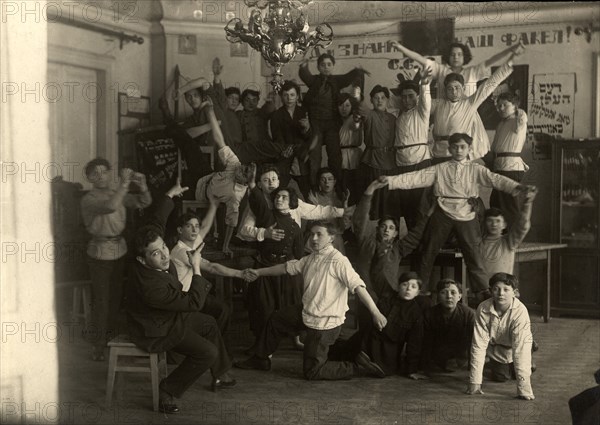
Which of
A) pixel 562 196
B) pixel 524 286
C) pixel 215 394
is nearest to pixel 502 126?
pixel 562 196

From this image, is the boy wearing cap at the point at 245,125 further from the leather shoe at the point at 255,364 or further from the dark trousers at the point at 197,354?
the leather shoe at the point at 255,364

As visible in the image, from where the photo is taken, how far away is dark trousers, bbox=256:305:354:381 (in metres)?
4.57

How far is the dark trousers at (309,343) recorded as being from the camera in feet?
15.0

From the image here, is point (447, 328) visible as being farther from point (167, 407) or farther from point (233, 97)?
point (233, 97)

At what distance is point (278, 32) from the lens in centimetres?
436

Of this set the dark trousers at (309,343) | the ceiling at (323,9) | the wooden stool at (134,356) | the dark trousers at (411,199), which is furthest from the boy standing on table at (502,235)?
the wooden stool at (134,356)

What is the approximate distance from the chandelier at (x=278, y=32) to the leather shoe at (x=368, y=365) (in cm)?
162

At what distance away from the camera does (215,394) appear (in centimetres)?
448

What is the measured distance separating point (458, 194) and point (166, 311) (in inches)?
66.0

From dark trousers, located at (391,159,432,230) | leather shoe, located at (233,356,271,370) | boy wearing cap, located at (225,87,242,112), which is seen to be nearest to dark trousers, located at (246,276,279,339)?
leather shoe, located at (233,356,271,370)

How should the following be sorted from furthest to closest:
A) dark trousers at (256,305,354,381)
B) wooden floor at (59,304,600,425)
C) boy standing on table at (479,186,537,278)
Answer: dark trousers at (256,305,354,381), boy standing on table at (479,186,537,278), wooden floor at (59,304,600,425)

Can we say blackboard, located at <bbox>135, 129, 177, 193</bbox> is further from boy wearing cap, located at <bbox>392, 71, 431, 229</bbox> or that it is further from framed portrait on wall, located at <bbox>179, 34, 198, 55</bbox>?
boy wearing cap, located at <bbox>392, 71, 431, 229</bbox>

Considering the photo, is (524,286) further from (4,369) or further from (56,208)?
(4,369)

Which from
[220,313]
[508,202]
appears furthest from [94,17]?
[508,202]
